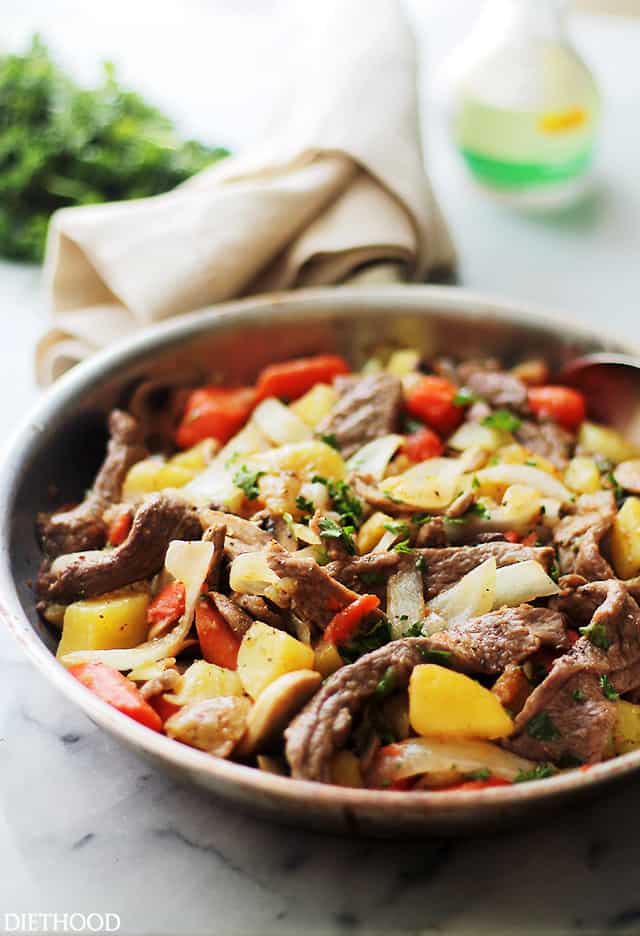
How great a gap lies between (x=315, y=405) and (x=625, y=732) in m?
1.13

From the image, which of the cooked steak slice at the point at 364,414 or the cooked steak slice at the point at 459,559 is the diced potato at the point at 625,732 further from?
the cooked steak slice at the point at 364,414

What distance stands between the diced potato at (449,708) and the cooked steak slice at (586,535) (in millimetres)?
420

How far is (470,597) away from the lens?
2047 millimetres

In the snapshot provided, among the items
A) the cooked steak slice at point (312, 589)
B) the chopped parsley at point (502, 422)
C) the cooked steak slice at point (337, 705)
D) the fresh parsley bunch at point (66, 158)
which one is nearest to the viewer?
the cooked steak slice at point (337, 705)

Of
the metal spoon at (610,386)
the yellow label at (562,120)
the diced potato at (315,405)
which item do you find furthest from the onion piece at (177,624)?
the yellow label at (562,120)

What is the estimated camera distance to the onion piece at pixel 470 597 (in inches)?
80.4

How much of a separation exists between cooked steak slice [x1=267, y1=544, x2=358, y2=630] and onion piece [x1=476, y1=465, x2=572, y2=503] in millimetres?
535

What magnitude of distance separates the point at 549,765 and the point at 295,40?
2618 mm

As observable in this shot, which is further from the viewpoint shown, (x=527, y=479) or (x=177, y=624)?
(x=527, y=479)

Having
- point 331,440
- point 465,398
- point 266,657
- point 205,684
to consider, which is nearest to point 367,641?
point 266,657

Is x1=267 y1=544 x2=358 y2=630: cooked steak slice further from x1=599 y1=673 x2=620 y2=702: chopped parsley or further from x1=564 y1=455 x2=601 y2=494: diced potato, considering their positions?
x1=564 y1=455 x2=601 y2=494: diced potato

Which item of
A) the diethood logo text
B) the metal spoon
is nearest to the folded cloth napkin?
the metal spoon

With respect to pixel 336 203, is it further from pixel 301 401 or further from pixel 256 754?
pixel 256 754

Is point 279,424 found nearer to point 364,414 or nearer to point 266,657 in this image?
point 364,414
